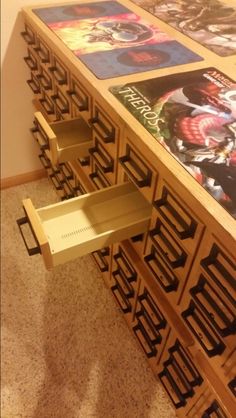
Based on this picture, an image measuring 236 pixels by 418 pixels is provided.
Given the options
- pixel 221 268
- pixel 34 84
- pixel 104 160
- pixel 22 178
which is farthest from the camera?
pixel 22 178

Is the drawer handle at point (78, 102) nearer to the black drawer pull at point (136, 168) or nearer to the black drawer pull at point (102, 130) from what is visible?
the black drawer pull at point (102, 130)

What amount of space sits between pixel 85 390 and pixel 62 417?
95mm

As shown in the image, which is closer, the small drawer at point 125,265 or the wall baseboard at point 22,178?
the small drawer at point 125,265

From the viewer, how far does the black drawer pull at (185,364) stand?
2.63 ft

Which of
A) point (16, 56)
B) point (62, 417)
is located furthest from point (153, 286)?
point (16, 56)

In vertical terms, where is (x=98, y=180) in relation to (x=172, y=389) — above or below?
above

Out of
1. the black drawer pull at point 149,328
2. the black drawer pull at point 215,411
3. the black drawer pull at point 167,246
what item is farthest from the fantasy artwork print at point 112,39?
the black drawer pull at point 215,411

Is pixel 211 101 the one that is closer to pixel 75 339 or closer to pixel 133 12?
pixel 133 12

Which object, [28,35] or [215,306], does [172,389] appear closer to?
[215,306]

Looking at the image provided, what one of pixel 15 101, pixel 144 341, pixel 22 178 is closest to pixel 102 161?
pixel 144 341

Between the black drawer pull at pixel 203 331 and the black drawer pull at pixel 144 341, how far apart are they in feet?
1.06

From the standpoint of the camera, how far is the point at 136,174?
2.33ft

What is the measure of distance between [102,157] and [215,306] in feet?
1.52

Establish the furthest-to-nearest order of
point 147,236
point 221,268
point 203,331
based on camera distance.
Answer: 1. point 147,236
2. point 203,331
3. point 221,268
